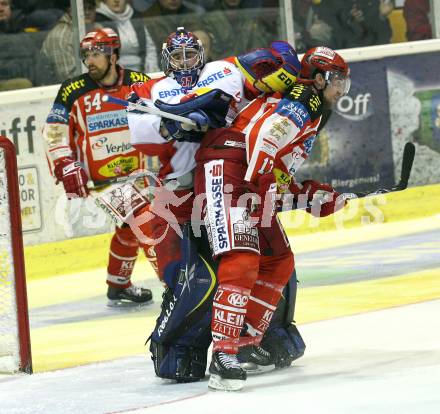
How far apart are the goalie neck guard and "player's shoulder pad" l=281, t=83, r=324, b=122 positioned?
1.50 ft

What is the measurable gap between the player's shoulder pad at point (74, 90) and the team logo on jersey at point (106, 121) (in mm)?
156

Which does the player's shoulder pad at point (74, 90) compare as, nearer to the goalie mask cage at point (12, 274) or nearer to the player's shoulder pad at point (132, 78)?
the player's shoulder pad at point (132, 78)

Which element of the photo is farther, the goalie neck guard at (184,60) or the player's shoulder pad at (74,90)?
the player's shoulder pad at (74,90)

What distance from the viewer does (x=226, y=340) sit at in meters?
4.84

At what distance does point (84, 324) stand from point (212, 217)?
7.54ft

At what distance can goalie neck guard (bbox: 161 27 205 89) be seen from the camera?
A: 5.27 meters

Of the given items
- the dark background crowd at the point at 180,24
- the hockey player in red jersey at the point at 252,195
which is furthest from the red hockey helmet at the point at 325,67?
the dark background crowd at the point at 180,24

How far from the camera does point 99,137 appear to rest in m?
7.62

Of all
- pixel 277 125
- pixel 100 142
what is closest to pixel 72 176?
pixel 100 142

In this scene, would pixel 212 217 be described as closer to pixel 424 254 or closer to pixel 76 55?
pixel 424 254

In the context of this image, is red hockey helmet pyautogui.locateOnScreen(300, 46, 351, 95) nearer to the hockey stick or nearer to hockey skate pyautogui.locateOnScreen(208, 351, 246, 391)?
the hockey stick

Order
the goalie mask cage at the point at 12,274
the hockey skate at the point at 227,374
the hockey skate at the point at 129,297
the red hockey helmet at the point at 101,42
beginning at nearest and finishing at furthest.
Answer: the hockey skate at the point at 227,374, the goalie mask cage at the point at 12,274, the red hockey helmet at the point at 101,42, the hockey skate at the point at 129,297

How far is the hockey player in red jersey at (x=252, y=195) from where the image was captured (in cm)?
483

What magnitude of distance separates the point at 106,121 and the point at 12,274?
2.17m
